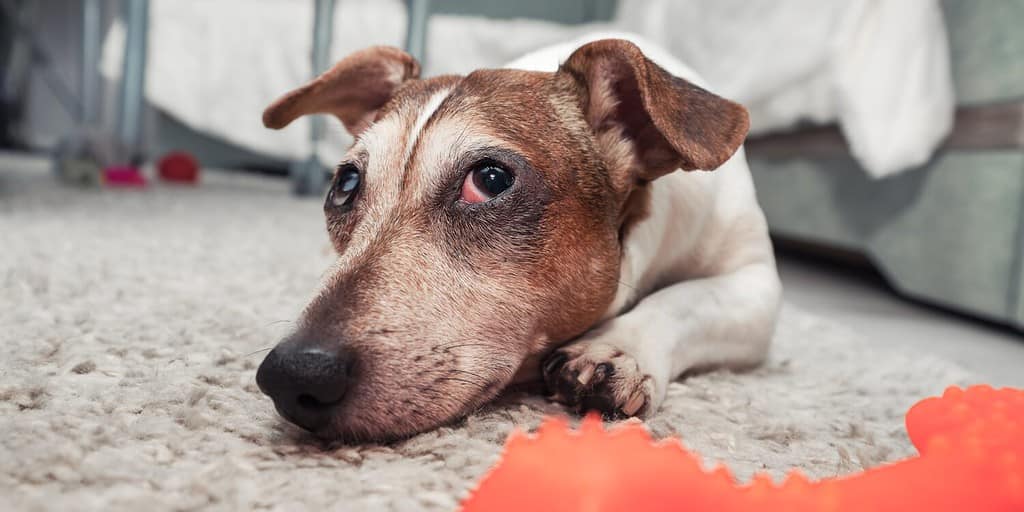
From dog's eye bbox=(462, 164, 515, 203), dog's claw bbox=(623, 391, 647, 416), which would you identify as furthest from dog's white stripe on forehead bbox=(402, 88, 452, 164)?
dog's claw bbox=(623, 391, 647, 416)

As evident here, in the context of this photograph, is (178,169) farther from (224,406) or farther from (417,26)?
(224,406)

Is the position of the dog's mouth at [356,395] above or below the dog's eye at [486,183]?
below

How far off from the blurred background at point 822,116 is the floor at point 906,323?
12 millimetres

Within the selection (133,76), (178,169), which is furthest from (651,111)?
(178,169)

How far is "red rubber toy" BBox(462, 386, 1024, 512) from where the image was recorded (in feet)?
2.15

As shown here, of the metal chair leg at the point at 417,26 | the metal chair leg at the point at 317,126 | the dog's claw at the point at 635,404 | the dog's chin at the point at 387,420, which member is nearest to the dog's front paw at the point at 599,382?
the dog's claw at the point at 635,404

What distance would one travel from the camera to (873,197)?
114 inches

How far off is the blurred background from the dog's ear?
1.06m

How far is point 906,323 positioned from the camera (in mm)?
2494

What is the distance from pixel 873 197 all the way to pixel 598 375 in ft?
6.94

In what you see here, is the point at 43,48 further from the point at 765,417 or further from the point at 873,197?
the point at 765,417

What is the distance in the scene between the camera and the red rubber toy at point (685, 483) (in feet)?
2.15

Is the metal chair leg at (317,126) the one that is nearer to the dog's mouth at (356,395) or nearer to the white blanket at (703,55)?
the white blanket at (703,55)

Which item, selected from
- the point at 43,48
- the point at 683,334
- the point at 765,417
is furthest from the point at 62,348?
the point at 43,48
